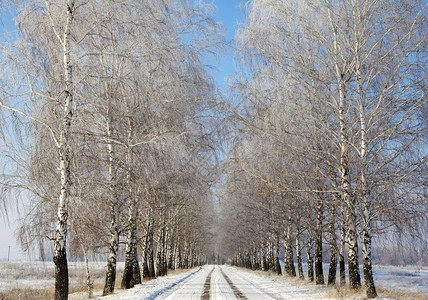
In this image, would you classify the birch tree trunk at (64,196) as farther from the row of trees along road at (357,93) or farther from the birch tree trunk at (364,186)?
the birch tree trunk at (364,186)

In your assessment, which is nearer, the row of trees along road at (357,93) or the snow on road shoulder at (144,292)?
the row of trees along road at (357,93)

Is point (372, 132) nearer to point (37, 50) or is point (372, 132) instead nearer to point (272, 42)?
point (272, 42)

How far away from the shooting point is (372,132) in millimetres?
11141

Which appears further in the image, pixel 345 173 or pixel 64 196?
pixel 345 173

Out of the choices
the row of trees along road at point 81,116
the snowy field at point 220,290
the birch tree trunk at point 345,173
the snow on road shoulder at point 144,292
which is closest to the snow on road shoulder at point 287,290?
the snowy field at point 220,290

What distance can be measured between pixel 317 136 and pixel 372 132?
2.72 m

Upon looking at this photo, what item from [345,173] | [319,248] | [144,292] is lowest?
[144,292]

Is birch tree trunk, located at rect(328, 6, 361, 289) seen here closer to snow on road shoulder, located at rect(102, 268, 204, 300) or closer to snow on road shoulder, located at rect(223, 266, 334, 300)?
snow on road shoulder, located at rect(223, 266, 334, 300)

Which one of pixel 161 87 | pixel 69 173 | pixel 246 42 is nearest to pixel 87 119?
pixel 69 173

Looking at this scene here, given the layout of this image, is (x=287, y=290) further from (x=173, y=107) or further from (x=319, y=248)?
(x=173, y=107)

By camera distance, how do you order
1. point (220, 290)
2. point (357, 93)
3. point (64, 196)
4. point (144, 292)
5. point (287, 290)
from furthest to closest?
1. point (220, 290)
2. point (287, 290)
3. point (144, 292)
4. point (357, 93)
5. point (64, 196)

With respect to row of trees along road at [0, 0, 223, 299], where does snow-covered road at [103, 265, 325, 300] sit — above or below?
below

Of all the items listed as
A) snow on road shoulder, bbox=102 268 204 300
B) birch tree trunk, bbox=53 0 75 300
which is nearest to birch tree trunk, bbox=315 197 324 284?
snow on road shoulder, bbox=102 268 204 300

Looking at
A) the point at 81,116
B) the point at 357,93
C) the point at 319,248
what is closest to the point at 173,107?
the point at 81,116
